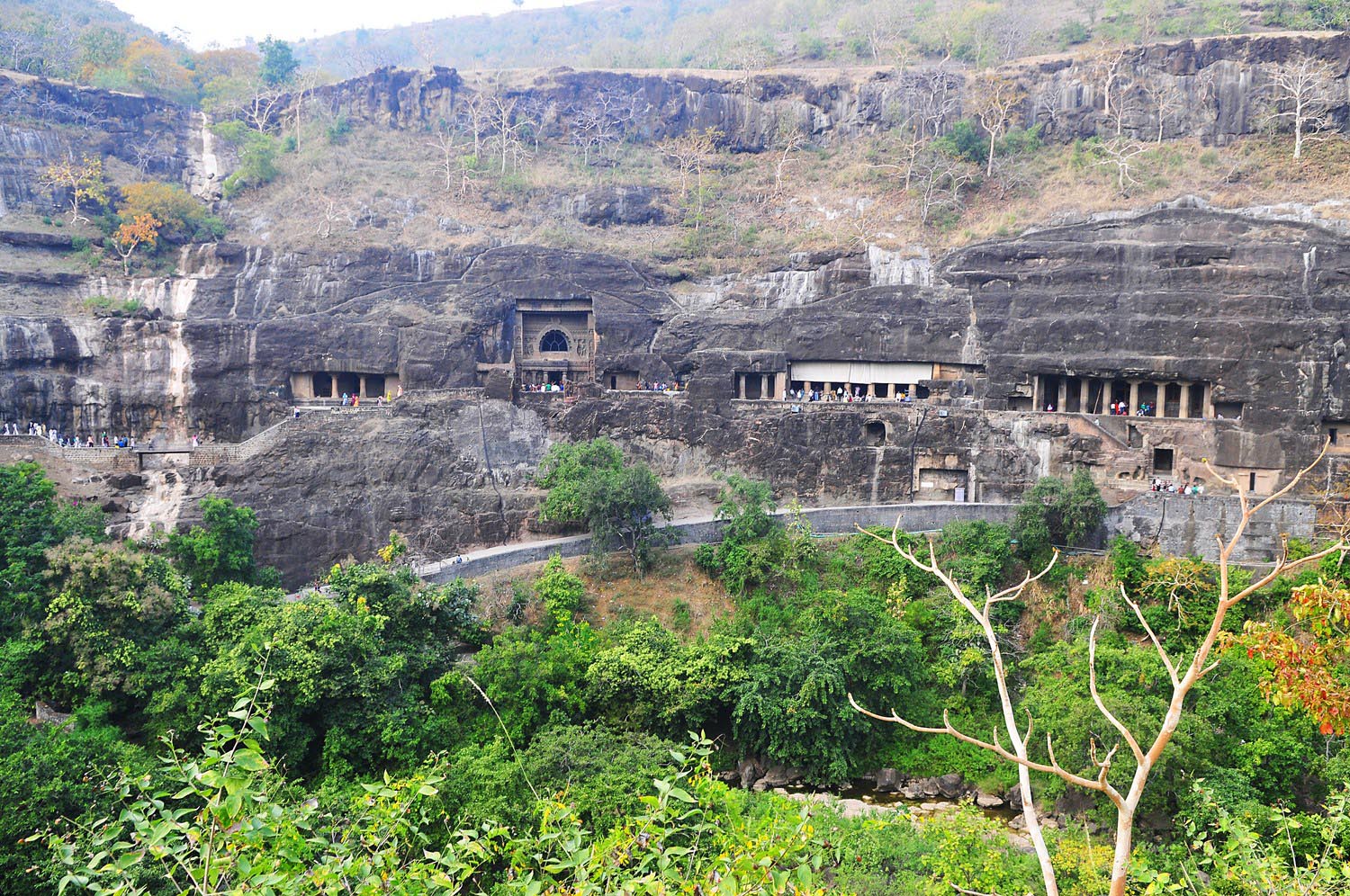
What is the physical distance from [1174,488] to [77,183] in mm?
38935

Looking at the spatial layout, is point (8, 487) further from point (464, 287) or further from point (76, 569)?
point (464, 287)

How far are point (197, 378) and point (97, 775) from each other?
17467mm

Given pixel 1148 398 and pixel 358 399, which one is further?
pixel 358 399

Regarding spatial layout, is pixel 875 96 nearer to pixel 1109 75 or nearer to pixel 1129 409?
pixel 1109 75

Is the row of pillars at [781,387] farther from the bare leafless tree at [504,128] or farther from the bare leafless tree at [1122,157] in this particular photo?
the bare leafless tree at [504,128]

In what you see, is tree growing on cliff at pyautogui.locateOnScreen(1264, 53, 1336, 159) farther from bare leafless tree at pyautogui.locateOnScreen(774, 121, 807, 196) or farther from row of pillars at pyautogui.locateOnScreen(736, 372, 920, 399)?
bare leafless tree at pyautogui.locateOnScreen(774, 121, 807, 196)

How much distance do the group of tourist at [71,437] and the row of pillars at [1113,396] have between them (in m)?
26.8

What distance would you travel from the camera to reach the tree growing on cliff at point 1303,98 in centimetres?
3108

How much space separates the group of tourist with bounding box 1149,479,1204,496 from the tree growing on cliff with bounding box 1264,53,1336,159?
13972 mm

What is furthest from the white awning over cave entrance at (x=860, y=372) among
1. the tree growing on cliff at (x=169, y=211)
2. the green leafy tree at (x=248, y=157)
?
the green leafy tree at (x=248, y=157)

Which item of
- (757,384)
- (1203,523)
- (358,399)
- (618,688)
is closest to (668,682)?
(618,688)

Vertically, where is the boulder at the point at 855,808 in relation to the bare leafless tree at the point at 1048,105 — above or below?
below

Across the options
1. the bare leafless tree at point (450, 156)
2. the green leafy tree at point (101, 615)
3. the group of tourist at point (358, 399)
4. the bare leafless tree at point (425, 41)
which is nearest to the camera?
the green leafy tree at point (101, 615)

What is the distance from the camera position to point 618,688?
1975 cm
